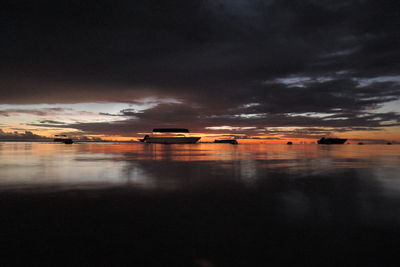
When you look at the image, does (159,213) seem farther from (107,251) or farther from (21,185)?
(21,185)

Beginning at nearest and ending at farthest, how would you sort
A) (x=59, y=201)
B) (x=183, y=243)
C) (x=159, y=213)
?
(x=183, y=243) → (x=159, y=213) → (x=59, y=201)

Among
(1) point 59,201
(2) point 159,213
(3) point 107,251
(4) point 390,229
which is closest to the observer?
(3) point 107,251

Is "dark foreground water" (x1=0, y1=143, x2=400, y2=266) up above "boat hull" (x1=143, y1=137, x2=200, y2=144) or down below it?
below

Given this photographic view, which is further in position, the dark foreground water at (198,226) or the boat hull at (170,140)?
the boat hull at (170,140)

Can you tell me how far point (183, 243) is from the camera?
18.6ft

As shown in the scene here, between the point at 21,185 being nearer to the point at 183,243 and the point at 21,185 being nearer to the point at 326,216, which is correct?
the point at 183,243

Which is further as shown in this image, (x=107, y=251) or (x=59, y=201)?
(x=59, y=201)

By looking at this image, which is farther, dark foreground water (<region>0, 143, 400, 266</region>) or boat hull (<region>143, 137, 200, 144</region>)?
boat hull (<region>143, 137, 200, 144</region>)

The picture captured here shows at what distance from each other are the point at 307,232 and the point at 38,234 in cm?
636

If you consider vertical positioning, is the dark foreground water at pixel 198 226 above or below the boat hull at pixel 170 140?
below

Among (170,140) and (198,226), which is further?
(170,140)

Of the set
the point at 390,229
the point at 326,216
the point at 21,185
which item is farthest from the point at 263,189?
the point at 21,185

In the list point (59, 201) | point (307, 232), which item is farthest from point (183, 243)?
point (59, 201)

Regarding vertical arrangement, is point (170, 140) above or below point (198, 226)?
above
